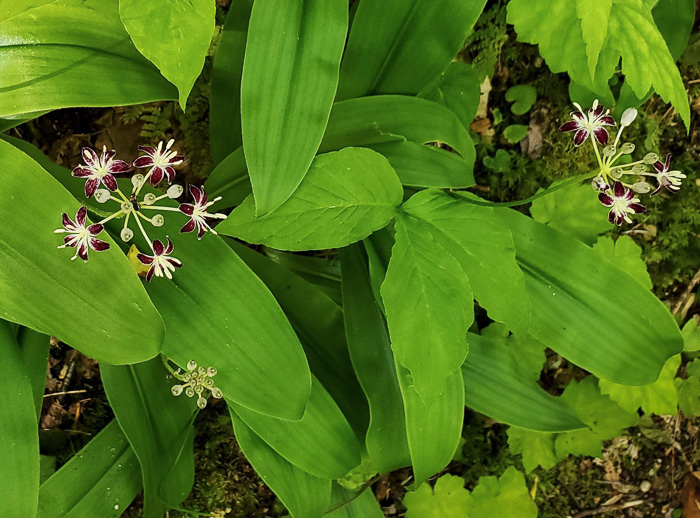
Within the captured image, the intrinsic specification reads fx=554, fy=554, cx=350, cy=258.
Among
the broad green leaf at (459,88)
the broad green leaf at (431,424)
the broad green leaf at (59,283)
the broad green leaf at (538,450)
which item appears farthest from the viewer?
the broad green leaf at (538,450)

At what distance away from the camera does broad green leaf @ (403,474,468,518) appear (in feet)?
6.41

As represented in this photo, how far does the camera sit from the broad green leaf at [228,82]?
1.45 meters

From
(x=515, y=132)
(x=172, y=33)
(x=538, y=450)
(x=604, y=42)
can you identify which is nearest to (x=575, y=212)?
(x=515, y=132)

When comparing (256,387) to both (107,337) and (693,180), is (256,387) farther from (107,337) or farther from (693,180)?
(693,180)

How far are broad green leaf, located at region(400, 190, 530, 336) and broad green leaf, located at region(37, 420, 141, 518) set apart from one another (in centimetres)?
107

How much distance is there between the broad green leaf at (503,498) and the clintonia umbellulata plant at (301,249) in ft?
1.61

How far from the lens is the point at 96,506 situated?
1502 mm

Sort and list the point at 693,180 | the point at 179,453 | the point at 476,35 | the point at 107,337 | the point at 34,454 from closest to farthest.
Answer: the point at 107,337
the point at 34,454
the point at 179,453
the point at 476,35
the point at 693,180

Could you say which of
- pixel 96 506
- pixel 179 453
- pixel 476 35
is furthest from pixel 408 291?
pixel 476 35

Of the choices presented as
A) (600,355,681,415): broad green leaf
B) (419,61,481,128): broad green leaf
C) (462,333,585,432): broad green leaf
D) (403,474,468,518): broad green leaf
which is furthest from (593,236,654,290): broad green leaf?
(403,474,468,518): broad green leaf

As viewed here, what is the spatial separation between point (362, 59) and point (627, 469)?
78.0 inches

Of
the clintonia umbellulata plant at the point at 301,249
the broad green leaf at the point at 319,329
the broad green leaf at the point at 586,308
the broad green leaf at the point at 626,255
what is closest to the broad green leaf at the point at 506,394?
the clintonia umbellulata plant at the point at 301,249

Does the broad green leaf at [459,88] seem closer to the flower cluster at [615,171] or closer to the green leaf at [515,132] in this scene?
the green leaf at [515,132]

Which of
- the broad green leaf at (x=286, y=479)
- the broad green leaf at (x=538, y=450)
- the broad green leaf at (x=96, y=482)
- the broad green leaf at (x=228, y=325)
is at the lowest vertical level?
the broad green leaf at (x=96, y=482)
